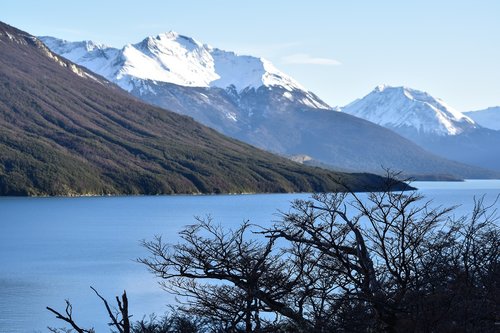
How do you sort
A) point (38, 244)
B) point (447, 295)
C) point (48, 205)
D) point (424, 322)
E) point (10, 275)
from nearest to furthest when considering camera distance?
point (424, 322) → point (447, 295) → point (10, 275) → point (38, 244) → point (48, 205)

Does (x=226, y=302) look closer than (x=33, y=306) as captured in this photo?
Yes

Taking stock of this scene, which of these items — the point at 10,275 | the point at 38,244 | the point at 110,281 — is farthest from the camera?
the point at 38,244

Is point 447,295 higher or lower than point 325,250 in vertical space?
lower

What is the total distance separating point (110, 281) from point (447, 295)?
177ft

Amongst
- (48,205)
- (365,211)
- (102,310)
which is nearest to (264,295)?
(365,211)

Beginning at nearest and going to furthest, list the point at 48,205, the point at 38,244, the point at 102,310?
the point at 102,310 → the point at 38,244 → the point at 48,205

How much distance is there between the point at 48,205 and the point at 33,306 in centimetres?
13489

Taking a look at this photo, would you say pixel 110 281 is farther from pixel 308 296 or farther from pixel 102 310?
pixel 308 296

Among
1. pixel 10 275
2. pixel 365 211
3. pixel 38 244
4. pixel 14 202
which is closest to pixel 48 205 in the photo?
pixel 14 202

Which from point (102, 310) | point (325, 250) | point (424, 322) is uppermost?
point (325, 250)

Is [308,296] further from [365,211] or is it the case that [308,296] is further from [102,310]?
[102,310]

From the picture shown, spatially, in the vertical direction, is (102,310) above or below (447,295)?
below

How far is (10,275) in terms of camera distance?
7194 cm

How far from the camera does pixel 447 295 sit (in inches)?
582
